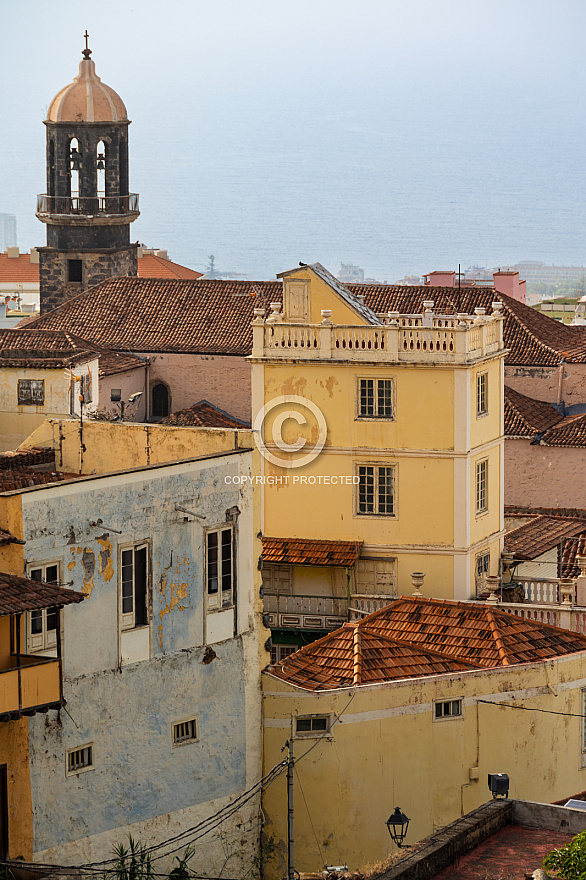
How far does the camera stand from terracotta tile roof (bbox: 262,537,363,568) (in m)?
45.6

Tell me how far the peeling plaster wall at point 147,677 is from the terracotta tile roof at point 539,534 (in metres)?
14.4

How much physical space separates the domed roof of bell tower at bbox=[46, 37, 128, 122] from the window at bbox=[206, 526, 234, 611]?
5597 centimetres

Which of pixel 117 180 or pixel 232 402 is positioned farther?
pixel 117 180

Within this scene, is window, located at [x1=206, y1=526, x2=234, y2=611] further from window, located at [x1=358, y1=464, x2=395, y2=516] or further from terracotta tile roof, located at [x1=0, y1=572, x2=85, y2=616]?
window, located at [x1=358, y1=464, x2=395, y2=516]

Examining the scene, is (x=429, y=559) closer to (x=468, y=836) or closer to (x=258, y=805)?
(x=258, y=805)

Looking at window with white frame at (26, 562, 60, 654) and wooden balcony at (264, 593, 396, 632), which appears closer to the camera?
window with white frame at (26, 562, 60, 654)

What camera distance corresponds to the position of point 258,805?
36031 millimetres

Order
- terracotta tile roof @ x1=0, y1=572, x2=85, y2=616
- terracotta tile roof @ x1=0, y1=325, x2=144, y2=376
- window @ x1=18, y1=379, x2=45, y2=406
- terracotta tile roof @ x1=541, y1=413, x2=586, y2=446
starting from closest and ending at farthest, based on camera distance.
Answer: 1. terracotta tile roof @ x1=0, y1=572, x2=85, y2=616
2. window @ x1=18, y1=379, x2=45, y2=406
3. terracotta tile roof @ x1=0, y1=325, x2=144, y2=376
4. terracotta tile roof @ x1=541, y1=413, x2=586, y2=446

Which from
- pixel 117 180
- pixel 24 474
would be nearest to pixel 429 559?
pixel 24 474

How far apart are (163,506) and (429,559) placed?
1359cm

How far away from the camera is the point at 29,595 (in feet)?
96.7

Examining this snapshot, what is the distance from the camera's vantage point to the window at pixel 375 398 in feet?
151

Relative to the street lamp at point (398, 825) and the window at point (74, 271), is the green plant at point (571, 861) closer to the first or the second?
the street lamp at point (398, 825)

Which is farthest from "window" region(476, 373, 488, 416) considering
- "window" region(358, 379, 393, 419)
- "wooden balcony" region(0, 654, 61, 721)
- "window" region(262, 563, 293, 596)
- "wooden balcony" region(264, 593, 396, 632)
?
"wooden balcony" region(0, 654, 61, 721)
